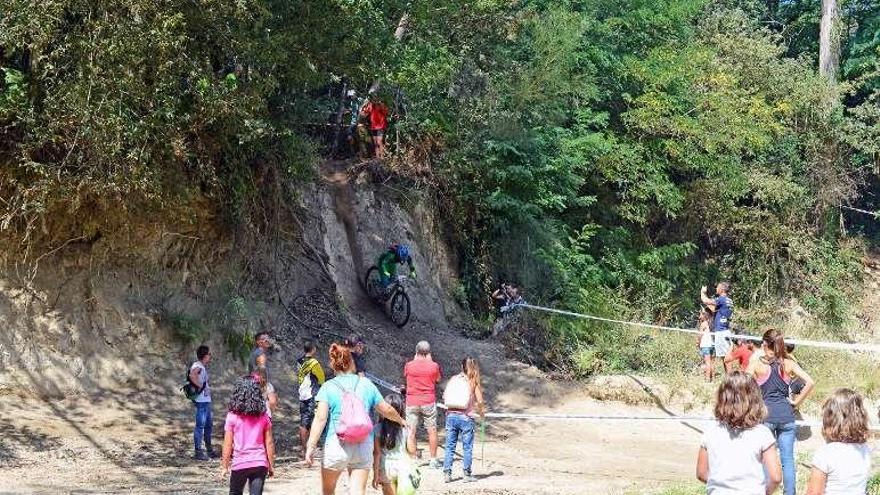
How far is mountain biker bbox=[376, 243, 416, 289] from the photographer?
2008 cm

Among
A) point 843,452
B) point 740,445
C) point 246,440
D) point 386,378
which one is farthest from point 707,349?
point 740,445

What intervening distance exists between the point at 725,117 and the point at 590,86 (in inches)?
168

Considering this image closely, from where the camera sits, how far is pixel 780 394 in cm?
933

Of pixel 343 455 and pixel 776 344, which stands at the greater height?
pixel 776 344

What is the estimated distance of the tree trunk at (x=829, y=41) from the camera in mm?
33156

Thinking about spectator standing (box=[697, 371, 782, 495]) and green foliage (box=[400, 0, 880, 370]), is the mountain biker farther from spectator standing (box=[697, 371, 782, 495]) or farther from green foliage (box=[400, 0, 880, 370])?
spectator standing (box=[697, 371, 782, 495])

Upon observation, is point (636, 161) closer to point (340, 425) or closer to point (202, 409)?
point (202, 409)

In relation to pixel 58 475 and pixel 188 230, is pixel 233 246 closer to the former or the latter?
pixel 188 230

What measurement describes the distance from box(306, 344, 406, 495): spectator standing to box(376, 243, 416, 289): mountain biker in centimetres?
1170

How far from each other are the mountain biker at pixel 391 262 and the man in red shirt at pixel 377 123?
3.15 metres

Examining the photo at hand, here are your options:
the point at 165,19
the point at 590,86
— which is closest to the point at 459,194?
the point at 590,86

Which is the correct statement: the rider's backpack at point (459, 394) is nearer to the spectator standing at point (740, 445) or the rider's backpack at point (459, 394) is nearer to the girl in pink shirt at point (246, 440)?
the girl in pink shirt at point (246, 440)

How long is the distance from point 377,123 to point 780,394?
14.6 meters

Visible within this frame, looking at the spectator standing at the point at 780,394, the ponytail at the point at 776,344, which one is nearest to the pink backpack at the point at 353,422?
the spectator standing at the point at 780,394
